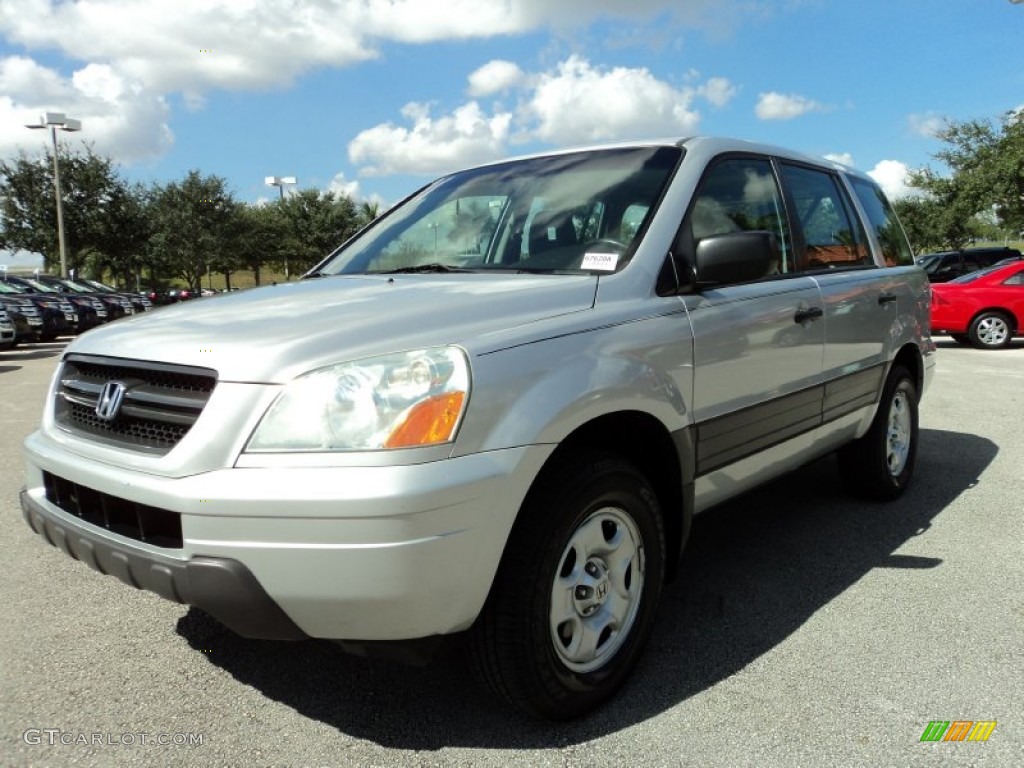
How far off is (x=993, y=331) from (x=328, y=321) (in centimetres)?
1438

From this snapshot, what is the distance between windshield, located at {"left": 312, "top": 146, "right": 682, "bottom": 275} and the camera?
288 cm

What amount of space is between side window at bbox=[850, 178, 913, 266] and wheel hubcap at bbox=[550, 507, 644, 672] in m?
2.90

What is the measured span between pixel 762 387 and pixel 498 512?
155 centimetres

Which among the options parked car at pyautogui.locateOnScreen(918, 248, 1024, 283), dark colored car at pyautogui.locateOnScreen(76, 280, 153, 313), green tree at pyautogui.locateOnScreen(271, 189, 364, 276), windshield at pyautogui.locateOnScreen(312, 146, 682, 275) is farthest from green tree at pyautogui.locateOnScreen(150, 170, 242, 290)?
windshield at pyautogui.locateOnScreen(312, 146, 682, 275)

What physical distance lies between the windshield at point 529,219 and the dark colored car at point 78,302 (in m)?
17.1

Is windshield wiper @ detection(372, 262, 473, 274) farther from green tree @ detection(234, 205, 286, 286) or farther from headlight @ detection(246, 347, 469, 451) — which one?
green tree @ detection(234, 205, 286, 286)

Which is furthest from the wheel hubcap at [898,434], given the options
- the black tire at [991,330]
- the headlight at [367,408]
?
A: the black tire at [991,330]

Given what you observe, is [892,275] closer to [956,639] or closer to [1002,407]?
[956,639]

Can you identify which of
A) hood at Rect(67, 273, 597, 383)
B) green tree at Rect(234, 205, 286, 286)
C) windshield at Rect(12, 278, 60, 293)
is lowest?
windshield at Rect(12, 278, 60, 293)

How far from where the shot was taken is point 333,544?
1.90 metres

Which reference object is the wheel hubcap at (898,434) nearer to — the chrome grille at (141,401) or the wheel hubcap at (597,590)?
the wheel hubcap at (597,590)

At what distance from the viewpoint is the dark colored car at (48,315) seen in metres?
17.2

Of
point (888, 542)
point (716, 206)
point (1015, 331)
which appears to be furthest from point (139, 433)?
point (1015, 331)

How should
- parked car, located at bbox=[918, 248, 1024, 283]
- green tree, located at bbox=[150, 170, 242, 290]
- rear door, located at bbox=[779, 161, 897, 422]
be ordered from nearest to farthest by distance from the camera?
1. rear door, located at bbox=[779, 161, 897, 422]
2. parked car, located at bbox=[918, 248, 1024, 283]
3. green tree, located at bbox=[150, 170, 242, 290]
